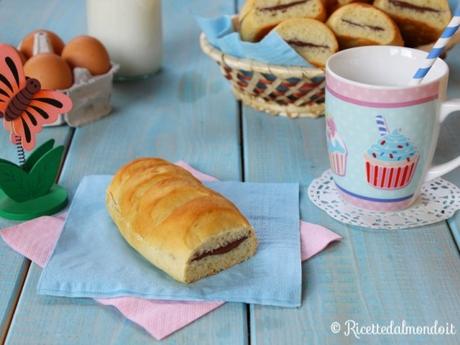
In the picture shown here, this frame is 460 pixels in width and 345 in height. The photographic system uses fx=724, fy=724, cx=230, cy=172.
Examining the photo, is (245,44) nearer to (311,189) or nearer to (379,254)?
(311,189)

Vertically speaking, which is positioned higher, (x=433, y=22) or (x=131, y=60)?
(x=433, y=22)

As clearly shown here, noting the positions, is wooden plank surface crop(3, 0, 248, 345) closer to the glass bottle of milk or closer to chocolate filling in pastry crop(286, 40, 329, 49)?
the glass bottle of milk

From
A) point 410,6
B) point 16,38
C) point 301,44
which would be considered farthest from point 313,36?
point 16,38

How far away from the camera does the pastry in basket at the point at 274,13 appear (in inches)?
40.1

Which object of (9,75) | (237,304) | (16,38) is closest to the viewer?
(237,304)

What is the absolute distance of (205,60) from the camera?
1290 millimetres

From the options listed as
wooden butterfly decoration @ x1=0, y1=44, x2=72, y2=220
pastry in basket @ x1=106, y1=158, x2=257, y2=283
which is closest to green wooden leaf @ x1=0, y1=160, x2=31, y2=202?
wooden butterfly decoration @ x1=0, y1=44, x2=72, y2=220

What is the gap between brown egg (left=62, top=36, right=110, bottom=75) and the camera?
106cm

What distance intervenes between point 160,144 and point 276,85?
7.1 inches

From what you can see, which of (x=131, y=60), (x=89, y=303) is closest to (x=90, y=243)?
(x=89, y=303)

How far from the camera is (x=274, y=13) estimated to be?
103 cm

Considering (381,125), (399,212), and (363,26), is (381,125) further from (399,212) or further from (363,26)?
(363,26)

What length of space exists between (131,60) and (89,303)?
1.96 ft

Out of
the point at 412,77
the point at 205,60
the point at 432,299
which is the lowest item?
the point at 205,60
